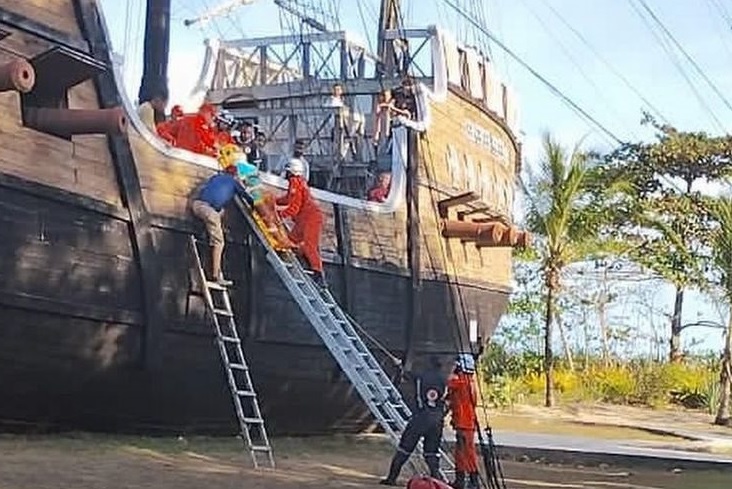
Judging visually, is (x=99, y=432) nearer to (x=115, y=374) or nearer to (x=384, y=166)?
(x=115, y=374)

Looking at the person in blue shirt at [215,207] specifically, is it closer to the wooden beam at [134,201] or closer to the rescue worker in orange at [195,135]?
the wooden beam at [134,201]

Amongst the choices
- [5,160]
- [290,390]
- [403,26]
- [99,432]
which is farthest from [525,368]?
[5,160]

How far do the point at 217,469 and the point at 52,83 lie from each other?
11.3ft

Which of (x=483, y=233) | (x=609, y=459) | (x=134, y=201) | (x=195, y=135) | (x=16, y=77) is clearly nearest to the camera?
(x=16, y=77)

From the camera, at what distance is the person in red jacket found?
1263cm

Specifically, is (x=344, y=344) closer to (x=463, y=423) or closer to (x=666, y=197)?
(x=463, y=423)

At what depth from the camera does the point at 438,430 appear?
1053cm

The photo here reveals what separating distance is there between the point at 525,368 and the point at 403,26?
43.9 ft

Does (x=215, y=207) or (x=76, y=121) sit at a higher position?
(x=76, y=121)

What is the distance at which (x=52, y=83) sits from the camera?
10.4 m

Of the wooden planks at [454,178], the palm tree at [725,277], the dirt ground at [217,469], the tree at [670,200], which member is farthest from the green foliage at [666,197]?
the dirt ground at [217,469]

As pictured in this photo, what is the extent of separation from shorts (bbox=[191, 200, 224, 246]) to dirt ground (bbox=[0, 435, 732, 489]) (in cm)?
196

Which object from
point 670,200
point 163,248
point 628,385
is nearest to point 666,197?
point 670,200

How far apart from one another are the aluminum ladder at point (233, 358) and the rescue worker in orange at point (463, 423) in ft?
5.72
